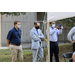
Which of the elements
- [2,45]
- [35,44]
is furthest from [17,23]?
[2,45]

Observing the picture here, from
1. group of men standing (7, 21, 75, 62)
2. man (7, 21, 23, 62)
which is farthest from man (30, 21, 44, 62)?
man (7, 21, 23, 62)

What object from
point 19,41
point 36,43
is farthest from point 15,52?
Answer: point 36,43

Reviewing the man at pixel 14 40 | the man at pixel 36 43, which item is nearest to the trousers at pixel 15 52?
the man at pixel 14 40

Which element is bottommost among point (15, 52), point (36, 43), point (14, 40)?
point (15, 52)

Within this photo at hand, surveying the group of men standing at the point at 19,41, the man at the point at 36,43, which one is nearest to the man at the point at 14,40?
the group of men standing at the point at 19,41

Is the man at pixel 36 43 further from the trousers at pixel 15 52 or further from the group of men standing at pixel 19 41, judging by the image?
the trousers at pixel 15 52

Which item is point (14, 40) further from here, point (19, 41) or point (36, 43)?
point (36, 43)

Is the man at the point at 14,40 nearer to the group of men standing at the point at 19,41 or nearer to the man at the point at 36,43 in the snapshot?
the group of men standing at the point at 19,41

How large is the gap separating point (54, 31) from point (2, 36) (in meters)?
4.62

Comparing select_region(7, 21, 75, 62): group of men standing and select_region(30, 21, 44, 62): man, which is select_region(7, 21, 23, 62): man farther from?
select_region(30, 21, 44, 62): man

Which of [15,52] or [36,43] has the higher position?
[36,43]

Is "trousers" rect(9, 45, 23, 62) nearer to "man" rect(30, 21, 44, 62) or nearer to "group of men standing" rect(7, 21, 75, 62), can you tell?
"group of men standing" rect(7, 21, 75, 62)

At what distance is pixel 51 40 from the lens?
14.6 feet
